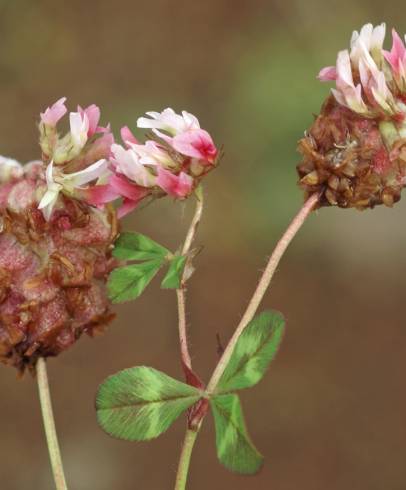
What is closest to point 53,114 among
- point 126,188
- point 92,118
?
point 92,118

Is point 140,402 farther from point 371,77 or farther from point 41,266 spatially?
point 371,77

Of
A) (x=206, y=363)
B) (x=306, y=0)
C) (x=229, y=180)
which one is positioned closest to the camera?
(x=206, y=363)

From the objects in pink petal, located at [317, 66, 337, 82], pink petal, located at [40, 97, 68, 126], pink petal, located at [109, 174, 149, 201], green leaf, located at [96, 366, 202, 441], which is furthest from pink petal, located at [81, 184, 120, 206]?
pink petal, located at [317, 66, 337, 82]

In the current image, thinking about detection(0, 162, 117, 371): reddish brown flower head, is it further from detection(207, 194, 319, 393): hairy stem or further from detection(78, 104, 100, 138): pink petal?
detection(207, 194, 319, 393): hairy stem

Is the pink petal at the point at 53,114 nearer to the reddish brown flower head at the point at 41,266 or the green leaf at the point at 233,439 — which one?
the reddish brown flower head at the point at 41,266

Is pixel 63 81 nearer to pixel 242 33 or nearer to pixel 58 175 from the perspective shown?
pixel 242 33

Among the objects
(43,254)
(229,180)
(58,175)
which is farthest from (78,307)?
(229,180)
